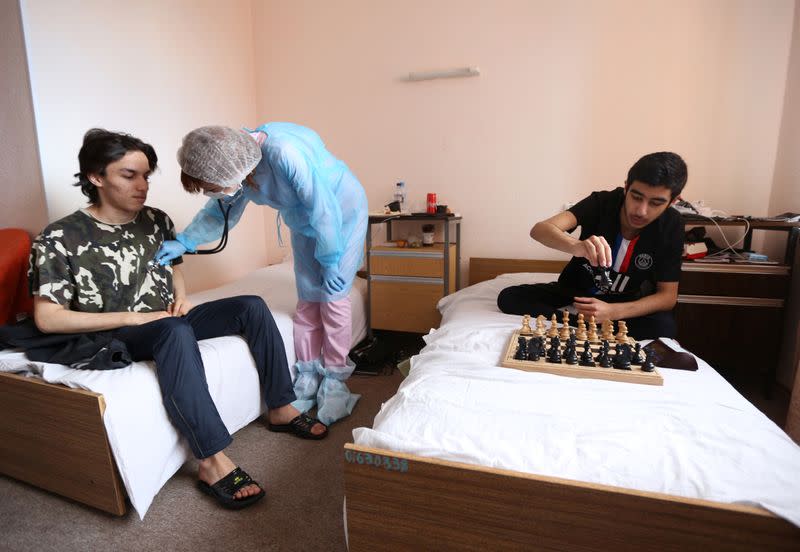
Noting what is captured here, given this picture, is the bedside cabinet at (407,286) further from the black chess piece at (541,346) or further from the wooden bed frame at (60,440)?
the wooden bed frame at (60,440)

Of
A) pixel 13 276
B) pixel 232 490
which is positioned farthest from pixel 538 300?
pixel 13 276

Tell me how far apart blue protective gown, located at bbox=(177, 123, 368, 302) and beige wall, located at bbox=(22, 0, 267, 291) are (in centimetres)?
62

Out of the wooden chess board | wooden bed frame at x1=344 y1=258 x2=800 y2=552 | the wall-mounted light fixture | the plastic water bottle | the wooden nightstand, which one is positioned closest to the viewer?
wooden bed frame at x1=344 y1=258 x2=800 y2=552

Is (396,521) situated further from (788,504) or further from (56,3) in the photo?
(56,3)

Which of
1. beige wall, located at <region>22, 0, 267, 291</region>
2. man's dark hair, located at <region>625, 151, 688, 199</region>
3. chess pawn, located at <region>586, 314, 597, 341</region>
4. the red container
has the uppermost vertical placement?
beige wall, located at <region>22, 0, 267, 291</region>

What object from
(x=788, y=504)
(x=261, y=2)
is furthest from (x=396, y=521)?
(x=261, y=2)

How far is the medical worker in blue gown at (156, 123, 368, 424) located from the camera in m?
1.42

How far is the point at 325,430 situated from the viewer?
1.63 m

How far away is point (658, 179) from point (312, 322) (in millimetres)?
1374

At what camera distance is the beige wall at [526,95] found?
2150mm

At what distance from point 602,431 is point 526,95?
6.83 feet

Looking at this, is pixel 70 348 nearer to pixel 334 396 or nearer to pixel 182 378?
pixel 182 378

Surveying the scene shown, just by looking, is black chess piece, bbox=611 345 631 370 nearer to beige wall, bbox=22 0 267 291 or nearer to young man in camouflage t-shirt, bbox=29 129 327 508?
young man in camouflage t-shirt, bbox=29 129 327 508

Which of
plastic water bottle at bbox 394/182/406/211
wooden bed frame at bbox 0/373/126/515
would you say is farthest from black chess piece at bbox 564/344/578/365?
plastic water bottle at bbox 394/182/406/211
